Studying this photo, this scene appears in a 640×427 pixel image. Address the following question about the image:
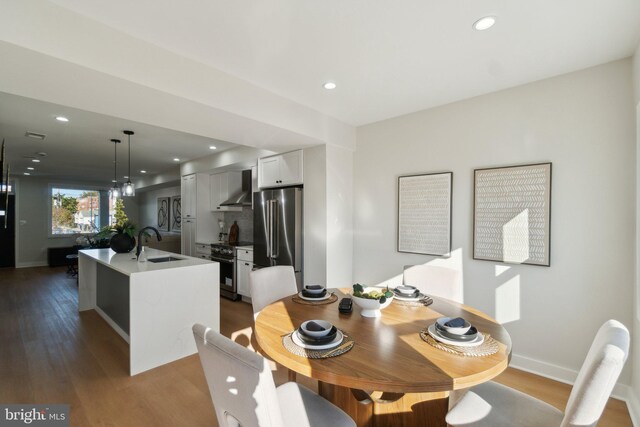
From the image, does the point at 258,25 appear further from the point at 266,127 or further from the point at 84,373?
the point at 84,373

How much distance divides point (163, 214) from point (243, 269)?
5579 millimetres

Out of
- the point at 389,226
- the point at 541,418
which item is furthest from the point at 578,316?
the point at 389,226

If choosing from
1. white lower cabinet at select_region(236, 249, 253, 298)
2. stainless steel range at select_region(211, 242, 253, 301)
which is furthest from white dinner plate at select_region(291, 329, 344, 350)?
stainless steel range at select_region(211, 242, 253, 301)

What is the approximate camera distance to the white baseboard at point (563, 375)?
195 cm

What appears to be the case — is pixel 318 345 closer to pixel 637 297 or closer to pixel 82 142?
pixel 637 297

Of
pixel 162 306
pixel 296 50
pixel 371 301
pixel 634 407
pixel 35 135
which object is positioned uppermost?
pixel 296 50

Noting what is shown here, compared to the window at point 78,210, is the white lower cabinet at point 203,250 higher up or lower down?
lower down

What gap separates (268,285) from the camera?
2348 mm

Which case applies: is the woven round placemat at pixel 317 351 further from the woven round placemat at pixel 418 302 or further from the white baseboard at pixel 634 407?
the white baseboard at pixel 634 407

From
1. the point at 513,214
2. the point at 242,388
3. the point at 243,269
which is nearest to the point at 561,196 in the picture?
the point at 513,214

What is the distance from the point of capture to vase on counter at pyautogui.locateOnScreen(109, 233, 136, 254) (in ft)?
11.9

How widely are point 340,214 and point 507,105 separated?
2039 millimetres

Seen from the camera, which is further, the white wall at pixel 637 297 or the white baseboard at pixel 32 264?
the white baseboard at pixel 32 264

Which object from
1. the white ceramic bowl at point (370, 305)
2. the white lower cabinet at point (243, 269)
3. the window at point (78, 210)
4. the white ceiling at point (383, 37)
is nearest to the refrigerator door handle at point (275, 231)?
the white lower cabinet at point (243, 269)
